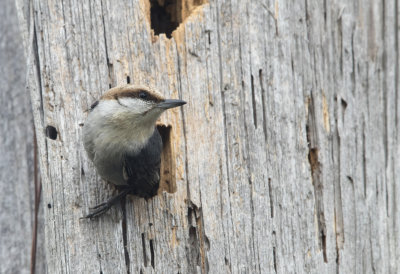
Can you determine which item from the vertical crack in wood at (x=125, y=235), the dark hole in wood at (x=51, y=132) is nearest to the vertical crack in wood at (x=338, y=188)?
the vertical crack in wood at (x=125, y=235)

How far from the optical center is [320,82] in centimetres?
325

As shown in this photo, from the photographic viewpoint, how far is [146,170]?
122 inches

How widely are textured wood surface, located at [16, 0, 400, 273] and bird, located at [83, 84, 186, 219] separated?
83mm

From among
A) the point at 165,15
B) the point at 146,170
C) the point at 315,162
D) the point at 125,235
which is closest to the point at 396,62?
the point at 315,162

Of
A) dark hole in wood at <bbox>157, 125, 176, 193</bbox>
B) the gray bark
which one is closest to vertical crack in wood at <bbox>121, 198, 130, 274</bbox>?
dark hole in wood at <bbox>157, 125, 176, 193</bbox>

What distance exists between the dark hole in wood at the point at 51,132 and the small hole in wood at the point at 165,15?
0.84 metres

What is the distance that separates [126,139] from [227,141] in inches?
22.5

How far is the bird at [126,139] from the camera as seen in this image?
3016 mm

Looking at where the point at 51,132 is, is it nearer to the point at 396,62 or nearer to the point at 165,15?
the point at 165,15

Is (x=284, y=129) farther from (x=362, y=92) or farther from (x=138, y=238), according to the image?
(x=138, y=238)

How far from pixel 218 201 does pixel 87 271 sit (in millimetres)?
788

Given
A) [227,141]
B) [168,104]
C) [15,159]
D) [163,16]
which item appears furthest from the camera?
[163,16]

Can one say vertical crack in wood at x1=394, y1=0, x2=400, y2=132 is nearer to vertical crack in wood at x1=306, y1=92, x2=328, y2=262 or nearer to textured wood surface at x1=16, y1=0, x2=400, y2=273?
textured wood surface at x1=16, y1=0, x2=400, y2=273

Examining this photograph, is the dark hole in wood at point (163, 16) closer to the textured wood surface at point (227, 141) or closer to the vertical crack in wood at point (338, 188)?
the textured wood surface at point (227, 141)
